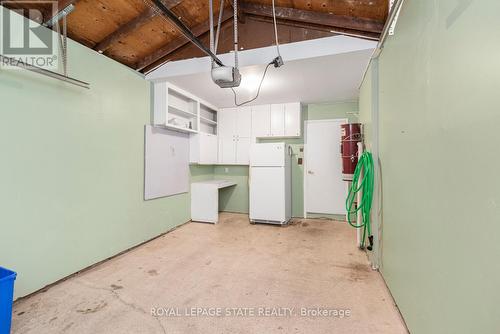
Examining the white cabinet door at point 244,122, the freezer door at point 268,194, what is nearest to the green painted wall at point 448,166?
the freezer door at point 268,194

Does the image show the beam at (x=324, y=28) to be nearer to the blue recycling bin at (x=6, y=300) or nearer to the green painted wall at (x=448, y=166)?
the green painted wall at (x=448, y=166)

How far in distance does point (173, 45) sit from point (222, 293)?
2.90 metres

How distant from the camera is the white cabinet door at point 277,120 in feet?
14.7

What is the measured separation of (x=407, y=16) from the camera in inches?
61.6

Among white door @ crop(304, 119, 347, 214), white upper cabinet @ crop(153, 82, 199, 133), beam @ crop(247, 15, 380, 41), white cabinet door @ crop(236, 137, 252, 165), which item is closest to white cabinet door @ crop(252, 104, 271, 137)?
white cabinet door @ crop(236, 137, 252, 165)

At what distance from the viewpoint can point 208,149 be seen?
4492mm

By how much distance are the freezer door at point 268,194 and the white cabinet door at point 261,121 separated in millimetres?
827

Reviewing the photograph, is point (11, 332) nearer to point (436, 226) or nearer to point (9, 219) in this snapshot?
point (9, 219)

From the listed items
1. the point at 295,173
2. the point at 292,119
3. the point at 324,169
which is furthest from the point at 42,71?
the point at 324,169

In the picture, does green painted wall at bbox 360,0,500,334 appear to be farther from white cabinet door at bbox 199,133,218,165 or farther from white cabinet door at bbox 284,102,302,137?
white cabinet door at bbox 199,133,218,165

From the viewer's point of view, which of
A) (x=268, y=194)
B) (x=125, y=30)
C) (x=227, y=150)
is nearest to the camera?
(x=125, y=30)

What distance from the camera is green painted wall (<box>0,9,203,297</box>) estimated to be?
184 centimetres

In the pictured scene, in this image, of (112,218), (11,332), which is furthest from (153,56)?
(11,332)

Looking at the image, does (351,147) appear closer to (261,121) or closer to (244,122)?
(261,121)
